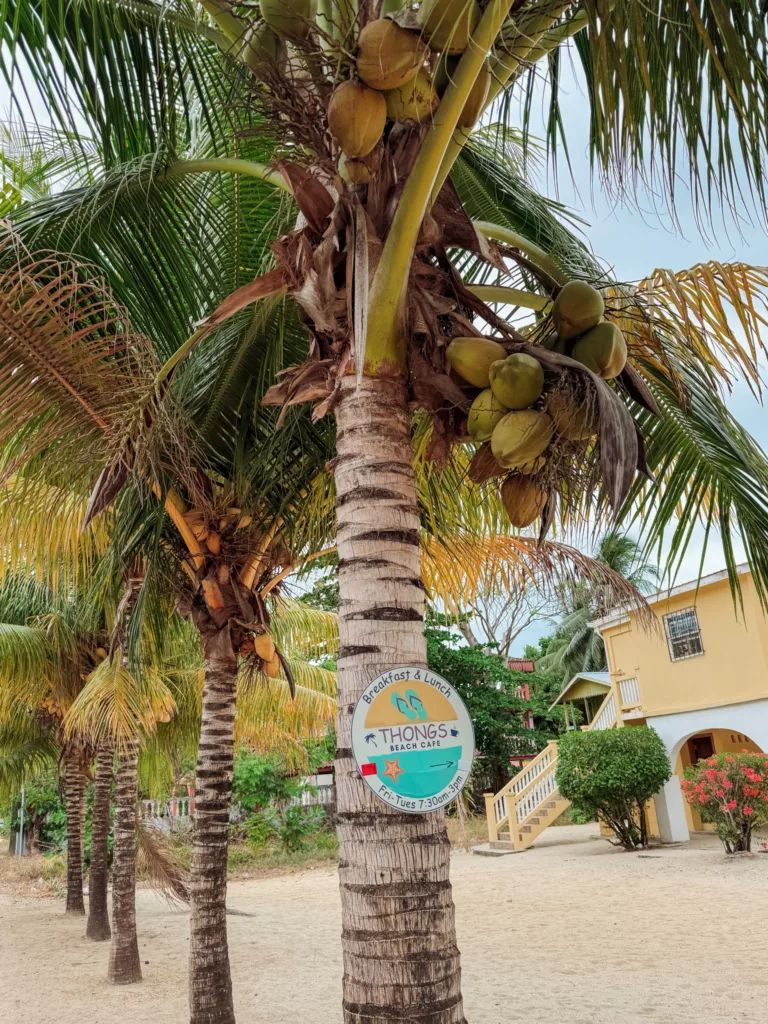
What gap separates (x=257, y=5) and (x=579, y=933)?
11.0 metres

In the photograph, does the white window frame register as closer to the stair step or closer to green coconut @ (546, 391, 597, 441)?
the stair step

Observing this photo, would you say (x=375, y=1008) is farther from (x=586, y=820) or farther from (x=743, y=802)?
(x=586, y=820)

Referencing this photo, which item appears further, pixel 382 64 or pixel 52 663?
pixel 52 663

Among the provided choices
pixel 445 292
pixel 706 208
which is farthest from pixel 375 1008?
pixel 706 208

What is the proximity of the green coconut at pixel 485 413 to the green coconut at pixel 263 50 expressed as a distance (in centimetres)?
130

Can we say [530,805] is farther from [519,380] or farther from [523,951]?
[519,380]

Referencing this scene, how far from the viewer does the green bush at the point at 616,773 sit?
16.3m

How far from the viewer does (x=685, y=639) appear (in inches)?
718

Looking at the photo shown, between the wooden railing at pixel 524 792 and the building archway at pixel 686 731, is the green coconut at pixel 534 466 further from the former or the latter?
the wooden railing at pixel 524 792

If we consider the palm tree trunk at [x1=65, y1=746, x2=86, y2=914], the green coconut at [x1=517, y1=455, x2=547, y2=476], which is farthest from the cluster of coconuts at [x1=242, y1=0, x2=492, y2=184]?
the palm tree trunk at [x1=65, y1=746, x2=86, y2=914]

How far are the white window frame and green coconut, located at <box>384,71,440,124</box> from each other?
16.5 meters

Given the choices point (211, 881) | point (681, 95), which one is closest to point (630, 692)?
point (211, 881)

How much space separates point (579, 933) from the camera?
34.3 ft

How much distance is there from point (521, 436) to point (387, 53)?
1.19m
